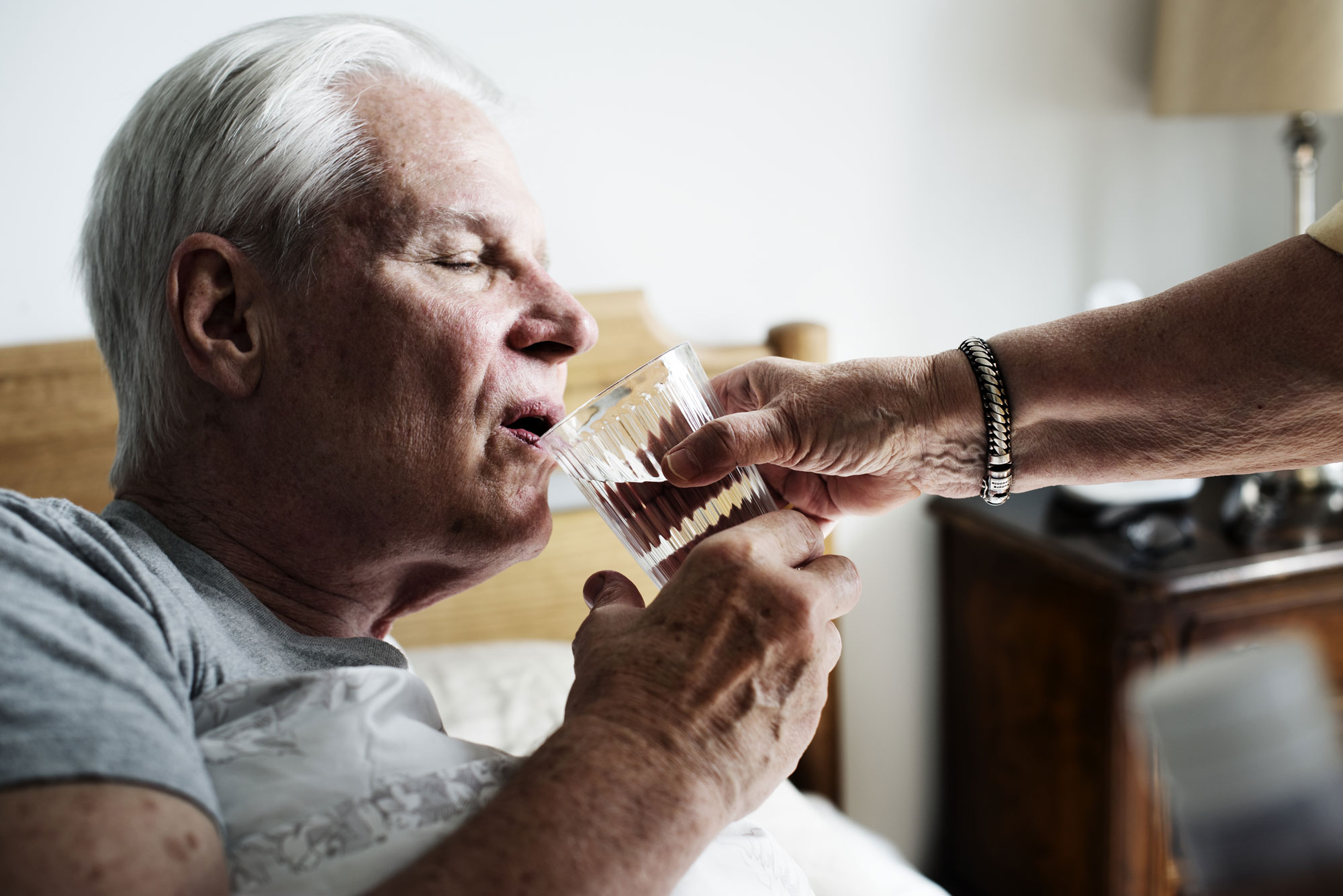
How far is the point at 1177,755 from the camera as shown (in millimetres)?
1079

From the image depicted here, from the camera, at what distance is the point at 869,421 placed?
962 mm

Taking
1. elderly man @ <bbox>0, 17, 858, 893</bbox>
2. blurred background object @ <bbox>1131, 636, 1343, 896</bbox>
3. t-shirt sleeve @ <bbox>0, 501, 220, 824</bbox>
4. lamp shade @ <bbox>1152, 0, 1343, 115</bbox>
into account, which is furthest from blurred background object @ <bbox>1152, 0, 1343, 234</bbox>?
t-shirt sleeve @ <bbox>0, 501, 220, 824</bbox>

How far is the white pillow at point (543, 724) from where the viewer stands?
131cm

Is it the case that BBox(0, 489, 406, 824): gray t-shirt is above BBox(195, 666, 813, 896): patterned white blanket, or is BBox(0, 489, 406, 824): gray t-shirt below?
above

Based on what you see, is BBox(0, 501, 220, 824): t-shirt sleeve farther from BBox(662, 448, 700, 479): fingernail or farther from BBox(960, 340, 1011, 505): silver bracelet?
BBox(960, 340, 1011, 505): silver bracelet

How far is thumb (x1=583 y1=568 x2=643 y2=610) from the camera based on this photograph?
83cm

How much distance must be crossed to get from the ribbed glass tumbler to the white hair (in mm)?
333

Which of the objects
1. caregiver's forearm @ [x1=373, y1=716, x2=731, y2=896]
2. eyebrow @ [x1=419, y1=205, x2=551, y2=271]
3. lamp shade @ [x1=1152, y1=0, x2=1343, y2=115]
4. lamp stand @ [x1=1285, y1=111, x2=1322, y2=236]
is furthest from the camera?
lamp stand @ [x1=1285, y1=111, x2=1322, y2=236]

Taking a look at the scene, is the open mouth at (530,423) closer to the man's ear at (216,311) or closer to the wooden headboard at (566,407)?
the man's ear at (216,311)

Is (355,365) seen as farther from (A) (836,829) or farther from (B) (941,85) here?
(B) (941,85)

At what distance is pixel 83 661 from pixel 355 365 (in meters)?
0.35

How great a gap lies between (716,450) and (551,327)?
0.27 metres

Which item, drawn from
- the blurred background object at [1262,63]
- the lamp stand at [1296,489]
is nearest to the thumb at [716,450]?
the lamp stand at [1296,489]

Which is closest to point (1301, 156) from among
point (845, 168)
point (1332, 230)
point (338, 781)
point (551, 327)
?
point (845, 168)
